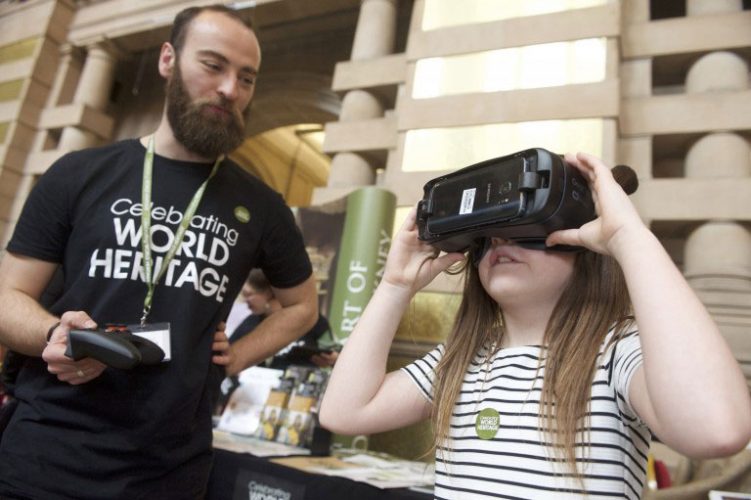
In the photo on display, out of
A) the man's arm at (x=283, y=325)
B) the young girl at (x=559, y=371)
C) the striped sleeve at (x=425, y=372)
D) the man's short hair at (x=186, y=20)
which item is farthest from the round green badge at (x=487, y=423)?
the man's short hair at (x=186, y=20)

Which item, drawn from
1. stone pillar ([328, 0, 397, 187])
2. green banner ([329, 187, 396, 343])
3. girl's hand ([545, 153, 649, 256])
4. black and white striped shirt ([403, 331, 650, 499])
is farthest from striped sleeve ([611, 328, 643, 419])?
stone pillar ([328, 0, 397, 187])

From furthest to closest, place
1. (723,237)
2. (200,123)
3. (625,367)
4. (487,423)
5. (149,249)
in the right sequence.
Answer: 1. (723,237)
2. (200,123)
3. (149,249)
4. (487,423)
5. (625,367)

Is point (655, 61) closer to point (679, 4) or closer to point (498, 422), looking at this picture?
point (679, 4)

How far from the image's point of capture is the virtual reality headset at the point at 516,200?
867 millimetres

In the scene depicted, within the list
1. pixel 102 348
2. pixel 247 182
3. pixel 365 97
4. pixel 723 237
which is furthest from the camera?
pixel 365 97

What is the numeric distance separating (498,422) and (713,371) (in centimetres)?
33

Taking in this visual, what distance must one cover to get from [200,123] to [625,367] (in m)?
1.15

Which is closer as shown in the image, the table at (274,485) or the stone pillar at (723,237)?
the table at (274,485)

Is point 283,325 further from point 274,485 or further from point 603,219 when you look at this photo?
point 603,219

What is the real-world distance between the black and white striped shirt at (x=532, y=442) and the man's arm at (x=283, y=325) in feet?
2.32

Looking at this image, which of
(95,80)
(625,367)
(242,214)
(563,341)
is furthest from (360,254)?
(95,80)

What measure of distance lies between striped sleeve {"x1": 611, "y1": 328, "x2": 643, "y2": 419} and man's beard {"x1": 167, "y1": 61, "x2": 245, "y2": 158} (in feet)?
3.57

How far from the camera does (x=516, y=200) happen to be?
34.4 inches

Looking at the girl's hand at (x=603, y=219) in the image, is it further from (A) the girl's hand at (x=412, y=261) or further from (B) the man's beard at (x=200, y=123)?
(B) the man's beard at (x=200, y=123)
